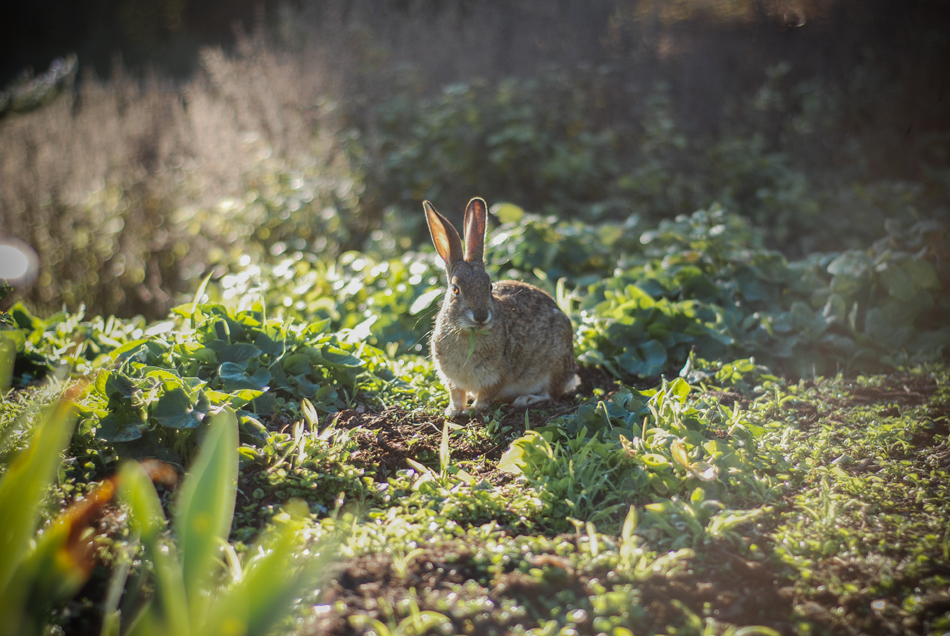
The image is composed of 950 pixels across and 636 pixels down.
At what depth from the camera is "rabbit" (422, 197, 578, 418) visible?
10.5ft

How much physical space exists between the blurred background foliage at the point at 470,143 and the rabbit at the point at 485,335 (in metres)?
1.17

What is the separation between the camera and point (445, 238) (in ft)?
11.0

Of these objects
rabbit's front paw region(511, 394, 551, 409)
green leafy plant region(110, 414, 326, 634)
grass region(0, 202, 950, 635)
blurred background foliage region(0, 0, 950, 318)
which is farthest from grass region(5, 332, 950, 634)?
blurred background foliage region(0, 0, 950, 318)

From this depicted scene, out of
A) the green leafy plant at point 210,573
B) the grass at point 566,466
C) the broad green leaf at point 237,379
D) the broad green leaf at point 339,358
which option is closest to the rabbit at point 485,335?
the grass at point 566,466

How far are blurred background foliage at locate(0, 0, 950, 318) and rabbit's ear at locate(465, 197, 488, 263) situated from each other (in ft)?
3.83

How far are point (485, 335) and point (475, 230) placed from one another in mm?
561

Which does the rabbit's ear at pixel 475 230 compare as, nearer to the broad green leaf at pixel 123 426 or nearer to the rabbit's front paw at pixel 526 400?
the rabbit's front paw at pixel 526 400

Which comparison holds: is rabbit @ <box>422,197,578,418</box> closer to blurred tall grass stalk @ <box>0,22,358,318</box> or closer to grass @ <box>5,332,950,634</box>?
grass @ <box>5,332,950,634</box>

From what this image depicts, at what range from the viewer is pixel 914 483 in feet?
8.45

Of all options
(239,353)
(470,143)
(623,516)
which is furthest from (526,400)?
(470,143)

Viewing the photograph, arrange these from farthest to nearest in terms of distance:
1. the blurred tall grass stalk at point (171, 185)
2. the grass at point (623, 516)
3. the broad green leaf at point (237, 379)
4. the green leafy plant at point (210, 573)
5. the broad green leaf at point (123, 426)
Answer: the blurred tall grass stalk at point (171, 185) → the broad green leaf at point (237, 379) → the broad green leaf at point (123, 426) → the grass at point (623, 516) → the green leafy plant at point (210, 573)

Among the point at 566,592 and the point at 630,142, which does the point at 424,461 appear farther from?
the point at 630,142

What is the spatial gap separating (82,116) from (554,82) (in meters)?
5.81

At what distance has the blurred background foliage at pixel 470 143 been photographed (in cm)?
612
